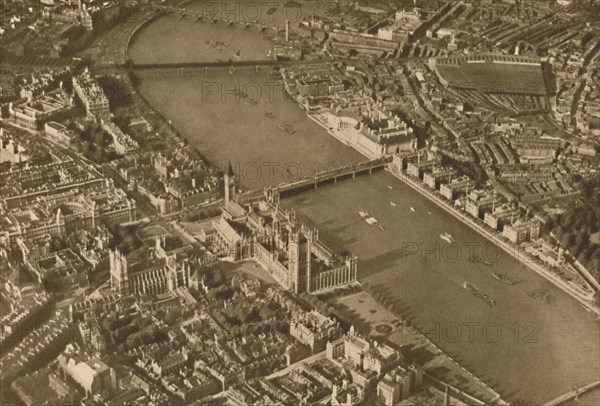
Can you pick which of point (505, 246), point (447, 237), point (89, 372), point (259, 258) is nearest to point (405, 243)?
point (447, 237)

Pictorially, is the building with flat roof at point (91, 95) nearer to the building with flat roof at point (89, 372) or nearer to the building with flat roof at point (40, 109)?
the building with flat roof at point (40, 109)

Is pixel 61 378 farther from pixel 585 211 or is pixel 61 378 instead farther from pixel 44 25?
pixel 44 25

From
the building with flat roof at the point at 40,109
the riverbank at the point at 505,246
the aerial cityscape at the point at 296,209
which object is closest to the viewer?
the aerial cityscape at the point at 296,209

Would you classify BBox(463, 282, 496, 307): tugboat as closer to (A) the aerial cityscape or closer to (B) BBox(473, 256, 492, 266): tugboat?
(A) the aerial cityscape

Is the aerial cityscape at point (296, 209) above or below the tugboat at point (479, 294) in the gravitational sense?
above

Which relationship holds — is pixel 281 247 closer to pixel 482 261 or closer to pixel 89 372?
pixel 482 261

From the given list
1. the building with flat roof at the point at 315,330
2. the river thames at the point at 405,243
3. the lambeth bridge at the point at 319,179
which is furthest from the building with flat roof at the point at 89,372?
the lambeth bridge at the point at 319,179
